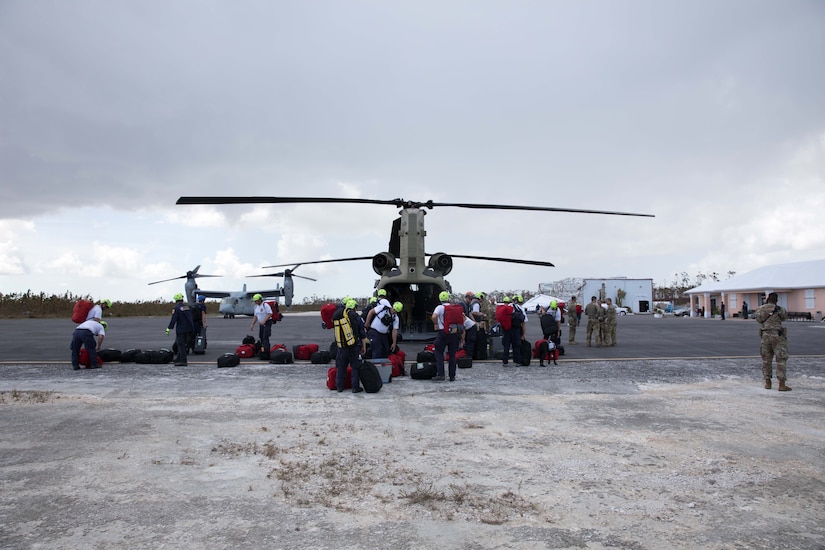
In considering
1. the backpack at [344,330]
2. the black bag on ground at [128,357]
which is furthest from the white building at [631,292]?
the backpack at [344,330]

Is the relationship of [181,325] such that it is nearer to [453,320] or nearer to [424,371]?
[424,371]

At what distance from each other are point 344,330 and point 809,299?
160 ft

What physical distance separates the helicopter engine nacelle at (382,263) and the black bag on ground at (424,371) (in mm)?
6523

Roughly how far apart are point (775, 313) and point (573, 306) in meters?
9.74

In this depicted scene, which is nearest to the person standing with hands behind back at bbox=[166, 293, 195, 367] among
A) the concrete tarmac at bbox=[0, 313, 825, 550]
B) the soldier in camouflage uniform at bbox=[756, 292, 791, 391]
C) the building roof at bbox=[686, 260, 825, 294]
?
the concrete tarmac at bbox=[0, 313, 825, 550]

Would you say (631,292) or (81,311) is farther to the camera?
(631,292)

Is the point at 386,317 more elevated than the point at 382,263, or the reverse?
the point at 382,263

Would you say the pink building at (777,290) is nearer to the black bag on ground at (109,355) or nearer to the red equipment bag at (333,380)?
the red equipment bag at (333,380)

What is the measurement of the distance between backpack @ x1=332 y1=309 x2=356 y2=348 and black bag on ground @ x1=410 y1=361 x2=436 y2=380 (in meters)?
1.92

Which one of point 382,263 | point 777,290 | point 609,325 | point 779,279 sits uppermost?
point 779,279

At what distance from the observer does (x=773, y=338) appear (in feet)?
31.8

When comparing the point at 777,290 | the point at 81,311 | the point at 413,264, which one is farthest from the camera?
the point at 777,290

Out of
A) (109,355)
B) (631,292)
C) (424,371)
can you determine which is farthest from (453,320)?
(631,292)

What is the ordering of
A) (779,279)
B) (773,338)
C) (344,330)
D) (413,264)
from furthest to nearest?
(779,279)
(413,264)
(773,338)
(344,330)
